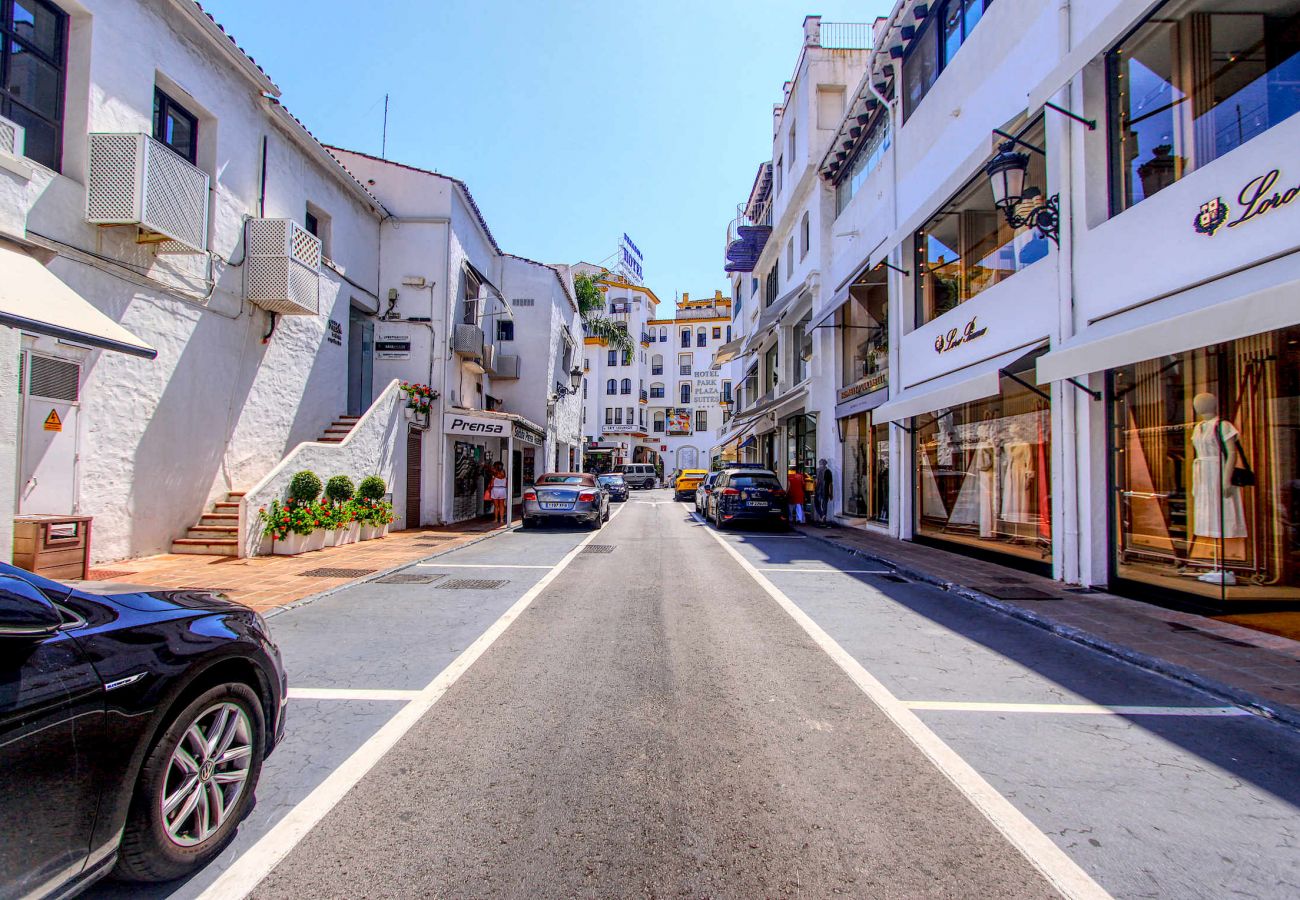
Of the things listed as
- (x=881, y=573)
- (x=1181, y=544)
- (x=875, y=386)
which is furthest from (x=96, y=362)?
(x=875, y=386)

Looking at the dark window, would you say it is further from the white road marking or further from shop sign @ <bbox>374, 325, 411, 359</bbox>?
shop sign @ <bbox>374, 325, 411, 359</bbox>

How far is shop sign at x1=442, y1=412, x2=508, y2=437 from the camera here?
18.0 metres

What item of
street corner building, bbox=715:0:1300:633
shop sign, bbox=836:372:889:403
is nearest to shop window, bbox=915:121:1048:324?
street corner building, bbox=715:0:1300:633

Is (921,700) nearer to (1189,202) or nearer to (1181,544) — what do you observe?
(1181,544)

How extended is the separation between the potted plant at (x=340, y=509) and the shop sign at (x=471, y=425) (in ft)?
16.9

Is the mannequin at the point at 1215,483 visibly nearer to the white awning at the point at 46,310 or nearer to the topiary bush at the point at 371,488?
the white awning at the point at 46,310

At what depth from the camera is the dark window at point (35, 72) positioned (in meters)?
7.79

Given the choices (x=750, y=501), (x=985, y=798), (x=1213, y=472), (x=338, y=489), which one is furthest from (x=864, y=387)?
(x=985, y=798)

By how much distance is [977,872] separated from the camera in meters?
2.52

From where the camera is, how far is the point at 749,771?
336cm

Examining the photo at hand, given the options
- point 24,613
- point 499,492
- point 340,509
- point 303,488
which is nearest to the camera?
point 24,613

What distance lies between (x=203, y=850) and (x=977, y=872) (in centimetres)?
299

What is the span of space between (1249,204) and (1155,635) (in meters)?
4.17

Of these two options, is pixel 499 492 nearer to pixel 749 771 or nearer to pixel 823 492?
pixel 823 492
